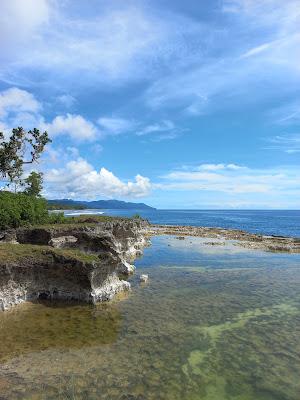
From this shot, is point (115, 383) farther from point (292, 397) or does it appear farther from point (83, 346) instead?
point (292, 397)

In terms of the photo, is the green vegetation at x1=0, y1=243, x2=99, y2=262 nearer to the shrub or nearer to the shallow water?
the shallow water

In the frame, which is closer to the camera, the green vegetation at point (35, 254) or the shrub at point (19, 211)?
the green vegetation at point (35, 254)

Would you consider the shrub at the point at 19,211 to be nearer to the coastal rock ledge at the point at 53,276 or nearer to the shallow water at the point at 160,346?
the coastal rock ledge at the point at 53,276

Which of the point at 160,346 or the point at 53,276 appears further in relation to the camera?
the point at 53,276

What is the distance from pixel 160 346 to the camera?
22.2m

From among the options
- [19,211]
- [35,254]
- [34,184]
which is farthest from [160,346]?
[34,184]

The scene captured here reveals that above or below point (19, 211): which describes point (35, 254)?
below

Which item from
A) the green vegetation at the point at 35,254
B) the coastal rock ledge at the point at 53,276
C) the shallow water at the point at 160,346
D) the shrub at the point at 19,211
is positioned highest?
the shrub at the point at 19,211

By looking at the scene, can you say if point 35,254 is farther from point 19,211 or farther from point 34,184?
point 34,184

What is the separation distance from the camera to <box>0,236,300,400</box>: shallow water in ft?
57.7

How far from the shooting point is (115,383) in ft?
58.7

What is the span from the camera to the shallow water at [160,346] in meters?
17.6

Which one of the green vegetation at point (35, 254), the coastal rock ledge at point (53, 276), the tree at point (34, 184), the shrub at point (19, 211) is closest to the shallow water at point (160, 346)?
the coastal rock ledge at point (53, 276)

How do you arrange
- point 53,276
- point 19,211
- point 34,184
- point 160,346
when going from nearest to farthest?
point 160,346, point 53,276, point 19,211, point 34,184
